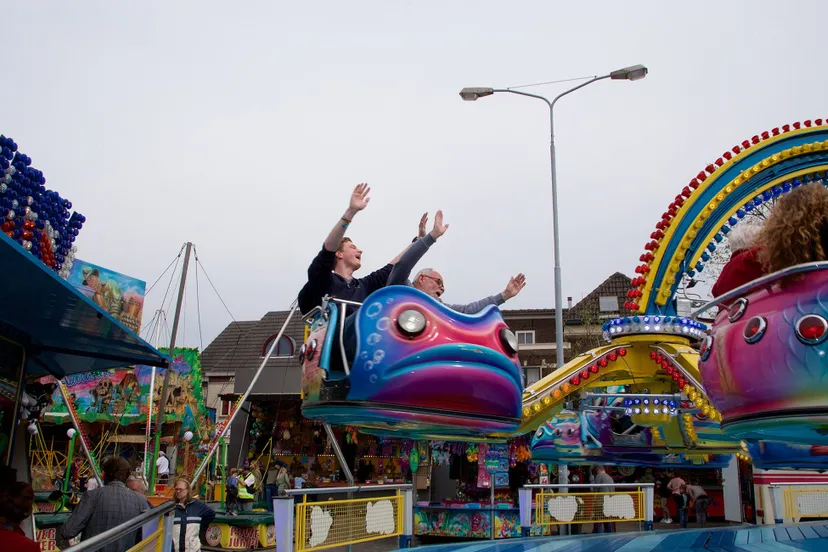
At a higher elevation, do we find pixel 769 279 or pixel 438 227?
pixel 438 227

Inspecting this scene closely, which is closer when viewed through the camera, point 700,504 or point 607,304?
point 700,504

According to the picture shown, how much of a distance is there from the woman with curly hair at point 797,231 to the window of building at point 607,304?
984 inches

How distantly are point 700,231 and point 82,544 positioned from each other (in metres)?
6.80

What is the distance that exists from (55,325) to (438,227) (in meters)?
2.70

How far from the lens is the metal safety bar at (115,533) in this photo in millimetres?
2727

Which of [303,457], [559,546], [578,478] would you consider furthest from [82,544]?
[303,457]

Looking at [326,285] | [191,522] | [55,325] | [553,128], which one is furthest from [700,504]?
[55,325]

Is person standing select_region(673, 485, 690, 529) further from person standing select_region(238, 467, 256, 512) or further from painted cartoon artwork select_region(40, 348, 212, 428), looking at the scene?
painted cartoon artwork select_region(40, 348, 212, 428)

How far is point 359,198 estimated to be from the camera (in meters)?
4.75

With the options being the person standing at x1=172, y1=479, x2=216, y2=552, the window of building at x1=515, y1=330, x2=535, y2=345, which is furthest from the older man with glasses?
the window of building at x1=515, y1=330, x2=535, y2=345

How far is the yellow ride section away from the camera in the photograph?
8.31 meters

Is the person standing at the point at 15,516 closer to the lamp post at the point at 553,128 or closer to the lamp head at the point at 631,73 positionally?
the lamp post at the point at 553,128

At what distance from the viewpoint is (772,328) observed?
3652 mm

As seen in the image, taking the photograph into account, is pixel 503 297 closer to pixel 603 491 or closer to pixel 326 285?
pixel 326 285
